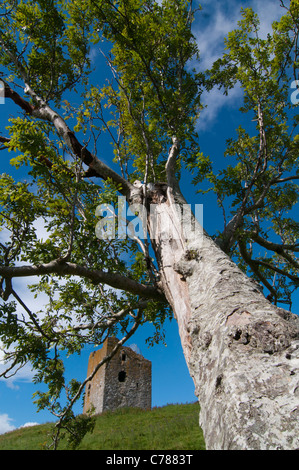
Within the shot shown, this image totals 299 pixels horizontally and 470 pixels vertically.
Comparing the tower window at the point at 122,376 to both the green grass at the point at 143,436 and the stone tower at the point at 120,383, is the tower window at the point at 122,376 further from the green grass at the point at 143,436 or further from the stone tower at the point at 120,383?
the green grass at the point at 143,436

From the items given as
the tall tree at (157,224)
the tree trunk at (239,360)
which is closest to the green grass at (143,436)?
the tall tree at (157,224)

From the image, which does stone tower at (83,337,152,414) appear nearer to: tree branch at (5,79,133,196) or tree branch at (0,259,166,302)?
tree branch at (5,79,133,196)

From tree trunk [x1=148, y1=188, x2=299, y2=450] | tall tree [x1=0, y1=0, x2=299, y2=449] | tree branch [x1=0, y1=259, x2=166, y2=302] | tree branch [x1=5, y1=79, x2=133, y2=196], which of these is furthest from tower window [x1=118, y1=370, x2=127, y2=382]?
tree trunk [x1=148, y1=188, x2=299, y2=450]

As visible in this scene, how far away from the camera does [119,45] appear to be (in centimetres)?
668

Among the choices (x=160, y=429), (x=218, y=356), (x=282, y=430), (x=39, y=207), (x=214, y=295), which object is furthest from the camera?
(x=160, y=429)

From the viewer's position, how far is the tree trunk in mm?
1349

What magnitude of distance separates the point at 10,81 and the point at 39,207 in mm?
4788

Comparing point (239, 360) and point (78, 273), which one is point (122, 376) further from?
point (239, 360)

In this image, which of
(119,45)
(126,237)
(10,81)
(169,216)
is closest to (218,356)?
(169,216)

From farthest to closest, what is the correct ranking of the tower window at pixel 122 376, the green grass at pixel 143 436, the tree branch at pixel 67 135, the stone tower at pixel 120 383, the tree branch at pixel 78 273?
the tower window at pixel 122 376 → the stone tower at pixel 120 383 → the green grass at pixel 143 436 → the tree branch at pixel 67 135 → the tree branch at pixel 78 273

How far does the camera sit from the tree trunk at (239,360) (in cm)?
135

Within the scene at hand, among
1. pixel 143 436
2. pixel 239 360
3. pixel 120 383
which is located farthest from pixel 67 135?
pixel 120 383

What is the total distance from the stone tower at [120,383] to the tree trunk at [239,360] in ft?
92.4

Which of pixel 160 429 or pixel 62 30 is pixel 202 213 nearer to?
pixel 62 30
